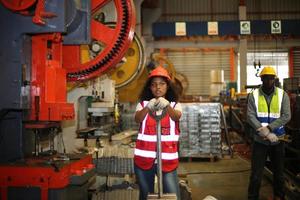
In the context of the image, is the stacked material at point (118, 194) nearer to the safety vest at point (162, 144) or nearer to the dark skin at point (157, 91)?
the safety vest at point (162, 144)

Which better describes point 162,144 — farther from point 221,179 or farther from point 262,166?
point 221,179

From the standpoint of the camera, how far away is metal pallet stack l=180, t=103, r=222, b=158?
7844 millimetres

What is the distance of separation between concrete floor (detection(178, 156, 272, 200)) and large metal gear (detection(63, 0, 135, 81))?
9.11 ft

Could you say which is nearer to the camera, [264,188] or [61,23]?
[61,23]

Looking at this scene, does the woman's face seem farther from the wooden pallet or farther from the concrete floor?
the wooden pallet

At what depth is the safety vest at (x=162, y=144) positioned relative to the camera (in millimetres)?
3012

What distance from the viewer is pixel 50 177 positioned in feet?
8.45

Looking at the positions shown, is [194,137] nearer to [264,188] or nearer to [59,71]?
[264,188]

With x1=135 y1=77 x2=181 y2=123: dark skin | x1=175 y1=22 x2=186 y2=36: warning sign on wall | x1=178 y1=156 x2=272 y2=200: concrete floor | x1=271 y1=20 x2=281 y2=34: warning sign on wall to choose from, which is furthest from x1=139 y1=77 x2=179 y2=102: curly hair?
x1=271 y1=20 x2=281 y2=34: warning sign on wall

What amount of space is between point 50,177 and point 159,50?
1266 centimetres

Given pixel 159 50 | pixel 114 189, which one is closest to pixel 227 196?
pixel 114 189

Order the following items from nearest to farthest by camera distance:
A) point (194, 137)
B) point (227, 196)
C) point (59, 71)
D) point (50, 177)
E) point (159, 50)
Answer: point (50, 177), point (59, 71), point (227, 196), point (194, 137), point (159, 50)

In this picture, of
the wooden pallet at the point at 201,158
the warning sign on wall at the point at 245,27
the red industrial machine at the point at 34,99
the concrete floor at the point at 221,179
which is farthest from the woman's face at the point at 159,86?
the warning sign on wall at the point at 245,27

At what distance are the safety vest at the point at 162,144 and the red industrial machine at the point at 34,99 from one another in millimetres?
447
